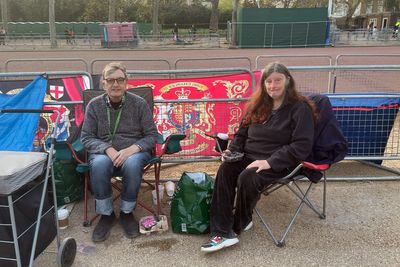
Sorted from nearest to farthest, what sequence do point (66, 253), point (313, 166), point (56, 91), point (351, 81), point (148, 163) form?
point (66, 253)
point (313, 166)
point (148, 163)
point (56, 91)
point (351, 81)

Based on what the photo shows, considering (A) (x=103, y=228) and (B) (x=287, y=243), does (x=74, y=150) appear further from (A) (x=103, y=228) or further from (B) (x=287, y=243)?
(B) (x=287, y=243)

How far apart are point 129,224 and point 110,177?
18.0 inches

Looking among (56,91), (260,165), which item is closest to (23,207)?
(260,165)

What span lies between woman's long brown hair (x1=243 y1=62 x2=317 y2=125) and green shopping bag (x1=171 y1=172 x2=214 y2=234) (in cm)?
74

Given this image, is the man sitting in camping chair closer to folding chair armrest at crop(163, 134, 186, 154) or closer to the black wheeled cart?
folding chair armrest at crop(163, 134, 186, 154)

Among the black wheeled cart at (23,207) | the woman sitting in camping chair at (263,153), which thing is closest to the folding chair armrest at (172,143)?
the woman sitting in camping chair at (263,153)

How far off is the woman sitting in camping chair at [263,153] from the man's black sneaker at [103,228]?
896mm

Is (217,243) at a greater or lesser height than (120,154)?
lesser

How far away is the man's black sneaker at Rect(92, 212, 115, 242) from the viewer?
3.41 metres

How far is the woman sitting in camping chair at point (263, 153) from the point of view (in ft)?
10.6

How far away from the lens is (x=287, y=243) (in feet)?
11.0

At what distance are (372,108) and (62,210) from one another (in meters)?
3.62

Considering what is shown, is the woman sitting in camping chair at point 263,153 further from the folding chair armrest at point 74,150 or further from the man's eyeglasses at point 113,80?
the folding chair armrest at point 74,150

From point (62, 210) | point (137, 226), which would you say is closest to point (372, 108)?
point (137, 226)
